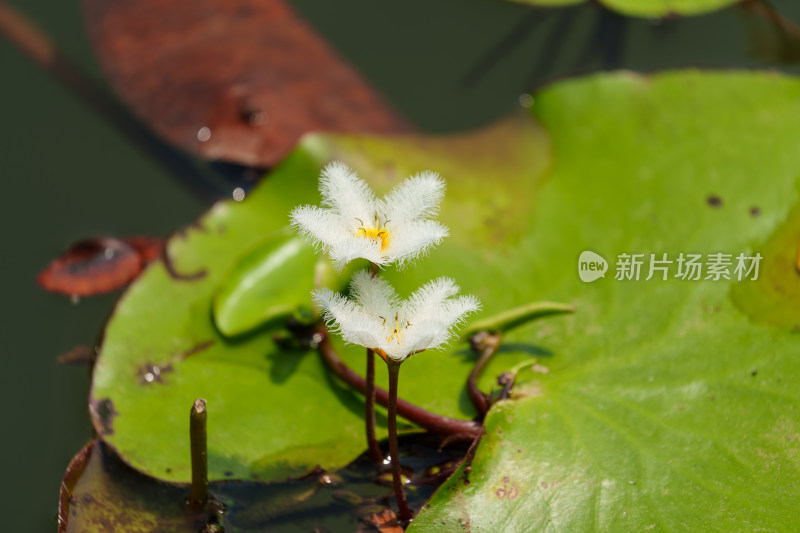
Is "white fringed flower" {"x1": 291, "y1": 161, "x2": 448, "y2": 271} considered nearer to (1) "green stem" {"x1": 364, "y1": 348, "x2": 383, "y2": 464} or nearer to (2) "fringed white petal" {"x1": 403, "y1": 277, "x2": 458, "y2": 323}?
(2) "fringed white petal" {"x1": 403, "y1": 277, "x2": 458, "y2": 323}

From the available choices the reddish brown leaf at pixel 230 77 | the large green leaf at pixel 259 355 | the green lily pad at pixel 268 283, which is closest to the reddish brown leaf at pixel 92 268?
the large green leaf at pixel 259 355

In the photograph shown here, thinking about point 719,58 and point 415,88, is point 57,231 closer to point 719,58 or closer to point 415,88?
point 415,88

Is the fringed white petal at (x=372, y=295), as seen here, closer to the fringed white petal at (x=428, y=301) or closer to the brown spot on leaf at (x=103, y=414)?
the fringed white petal at (x=428, y=301)

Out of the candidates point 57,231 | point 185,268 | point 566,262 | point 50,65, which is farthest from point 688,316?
point 50,65

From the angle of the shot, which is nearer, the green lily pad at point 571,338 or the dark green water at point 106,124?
the green lily pad at point 571,338

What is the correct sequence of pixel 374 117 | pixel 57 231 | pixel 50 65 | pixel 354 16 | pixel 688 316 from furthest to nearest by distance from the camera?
pixel 354 16, pixel 50 65, pixel 374 117, pixel 57 231, pixel 688 316

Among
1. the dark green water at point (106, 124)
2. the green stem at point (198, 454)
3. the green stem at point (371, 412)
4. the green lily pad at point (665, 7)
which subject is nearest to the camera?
the green stem at point (198, 454)

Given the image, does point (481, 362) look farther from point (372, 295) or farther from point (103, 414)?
point (103, 414)
